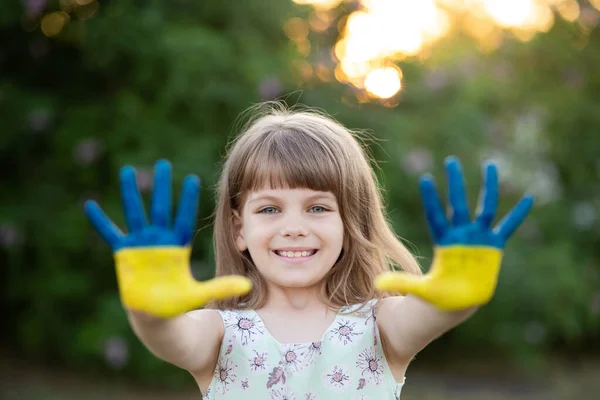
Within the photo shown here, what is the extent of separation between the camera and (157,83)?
4.77 metres

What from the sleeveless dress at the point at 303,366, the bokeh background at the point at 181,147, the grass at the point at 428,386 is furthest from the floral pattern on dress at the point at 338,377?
the grass at the point at 428,386

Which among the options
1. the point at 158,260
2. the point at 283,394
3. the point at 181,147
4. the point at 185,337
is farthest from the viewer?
the point at 181,147

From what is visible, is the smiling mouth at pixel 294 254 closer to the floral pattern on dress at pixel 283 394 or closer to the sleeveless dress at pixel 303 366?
the sleeveless dress at pixel 303 366

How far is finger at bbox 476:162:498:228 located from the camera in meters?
1.40

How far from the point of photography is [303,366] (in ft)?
5.78

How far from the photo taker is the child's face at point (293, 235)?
5.85 feet

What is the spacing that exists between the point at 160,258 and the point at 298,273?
Answer: 0.49 metres

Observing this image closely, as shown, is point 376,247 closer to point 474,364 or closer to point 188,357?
point 188,357

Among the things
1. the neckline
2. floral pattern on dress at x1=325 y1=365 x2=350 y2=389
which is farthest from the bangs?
floral pattern on dress at x1=325 y1=365 x2=350 y2=389

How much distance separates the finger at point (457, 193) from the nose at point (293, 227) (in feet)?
1.50

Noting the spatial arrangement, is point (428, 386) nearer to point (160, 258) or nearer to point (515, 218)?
point (515, 218)

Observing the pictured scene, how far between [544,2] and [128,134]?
13.1ft

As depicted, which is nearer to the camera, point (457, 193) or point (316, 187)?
point (457, 193)

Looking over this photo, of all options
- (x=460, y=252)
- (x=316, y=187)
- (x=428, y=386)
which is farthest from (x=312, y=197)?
(x=428, y=386)
